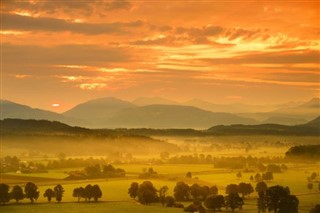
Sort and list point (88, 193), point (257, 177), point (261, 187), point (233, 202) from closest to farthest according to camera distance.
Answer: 1. point (233, 202)
2. point (88, 193)
3. point (261, 187)
4. point (257, 177)

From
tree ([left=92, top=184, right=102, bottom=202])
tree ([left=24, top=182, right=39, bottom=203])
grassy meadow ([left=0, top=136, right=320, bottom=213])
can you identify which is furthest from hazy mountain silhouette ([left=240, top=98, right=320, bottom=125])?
tree ([left=24, top=182, right=39, bottom=203])

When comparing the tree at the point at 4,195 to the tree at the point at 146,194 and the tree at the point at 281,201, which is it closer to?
the tree at the point at 146,194

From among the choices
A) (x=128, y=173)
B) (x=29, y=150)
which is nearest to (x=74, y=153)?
(x=29, y=150)

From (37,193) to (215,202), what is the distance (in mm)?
7703

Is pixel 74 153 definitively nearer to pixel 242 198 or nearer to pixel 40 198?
pixel 40 198

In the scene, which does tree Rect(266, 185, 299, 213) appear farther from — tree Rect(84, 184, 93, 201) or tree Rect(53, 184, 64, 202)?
tree Rect(53, 184, 64, 202)

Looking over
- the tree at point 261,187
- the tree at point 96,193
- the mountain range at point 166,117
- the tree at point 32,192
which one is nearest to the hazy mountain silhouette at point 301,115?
the mountain range at point 166,117

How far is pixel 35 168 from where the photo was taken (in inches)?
1033

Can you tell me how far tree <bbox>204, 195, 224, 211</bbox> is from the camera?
18969mm

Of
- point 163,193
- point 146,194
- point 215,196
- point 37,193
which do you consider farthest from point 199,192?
point 37,193

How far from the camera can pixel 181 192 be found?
20.5 meters

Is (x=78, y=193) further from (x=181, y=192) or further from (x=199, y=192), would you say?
(x=199, y=192)

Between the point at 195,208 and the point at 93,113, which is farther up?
the point at 93,113

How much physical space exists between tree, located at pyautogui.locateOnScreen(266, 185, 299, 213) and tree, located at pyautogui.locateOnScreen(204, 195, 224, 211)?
1.89 m
